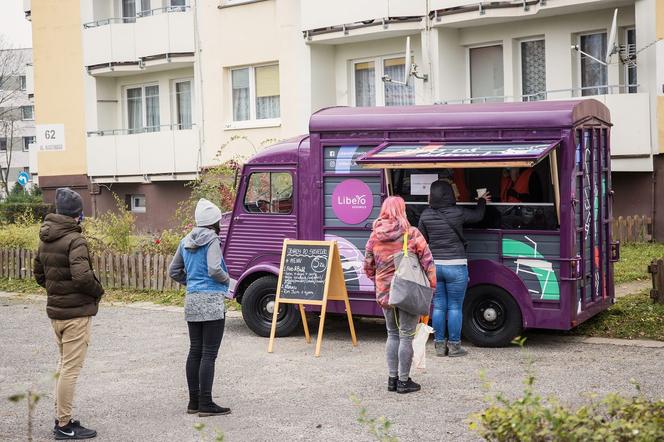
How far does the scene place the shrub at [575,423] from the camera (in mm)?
4910

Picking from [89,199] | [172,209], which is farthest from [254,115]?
[89,199]

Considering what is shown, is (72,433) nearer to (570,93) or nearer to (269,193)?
(269,193)

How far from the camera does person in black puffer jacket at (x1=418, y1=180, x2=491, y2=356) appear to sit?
434 inches

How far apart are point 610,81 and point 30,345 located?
13.2 m

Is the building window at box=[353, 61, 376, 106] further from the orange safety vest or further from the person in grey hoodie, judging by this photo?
the person in grey hoodie

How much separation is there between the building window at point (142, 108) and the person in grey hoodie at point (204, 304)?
2176 cm

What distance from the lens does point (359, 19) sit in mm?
23625

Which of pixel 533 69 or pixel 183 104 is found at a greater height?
pixel 183 104

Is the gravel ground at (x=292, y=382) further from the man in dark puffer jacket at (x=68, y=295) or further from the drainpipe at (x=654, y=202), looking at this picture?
the drainpipe at (x=654, y=202)

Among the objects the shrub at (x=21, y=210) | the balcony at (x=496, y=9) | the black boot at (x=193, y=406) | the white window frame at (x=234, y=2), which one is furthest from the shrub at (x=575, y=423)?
the shrub at (x=21, y=210)

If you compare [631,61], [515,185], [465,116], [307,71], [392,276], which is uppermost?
[307,71]

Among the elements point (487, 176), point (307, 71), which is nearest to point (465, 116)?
point (487, 176)

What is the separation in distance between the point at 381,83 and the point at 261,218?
12426 mm

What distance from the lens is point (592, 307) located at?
467 inches
